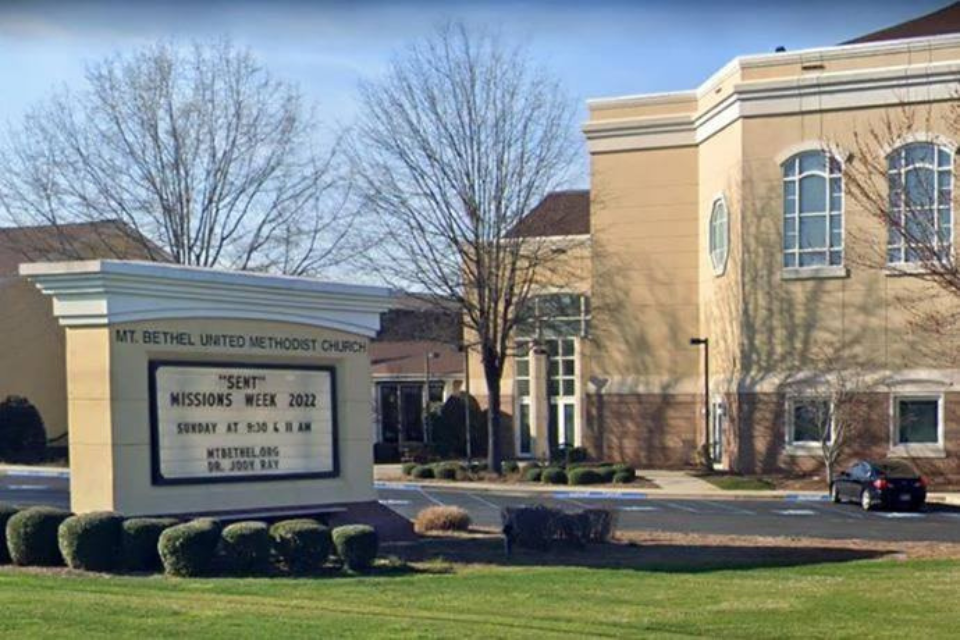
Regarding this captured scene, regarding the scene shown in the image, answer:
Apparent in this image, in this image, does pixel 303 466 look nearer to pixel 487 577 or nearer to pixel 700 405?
pixel 487 577

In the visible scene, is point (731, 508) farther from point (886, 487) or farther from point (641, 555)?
point (641, 555)

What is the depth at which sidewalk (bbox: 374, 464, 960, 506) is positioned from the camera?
3631cm

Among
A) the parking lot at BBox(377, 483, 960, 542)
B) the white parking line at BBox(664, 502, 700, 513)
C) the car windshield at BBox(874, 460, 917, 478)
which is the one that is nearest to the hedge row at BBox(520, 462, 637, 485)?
the parking lot at BBox(377, 483, 960, 542)

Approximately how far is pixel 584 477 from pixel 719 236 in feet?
32.4

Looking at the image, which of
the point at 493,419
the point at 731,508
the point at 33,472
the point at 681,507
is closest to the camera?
the point at 681,507

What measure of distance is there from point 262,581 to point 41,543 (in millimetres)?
2936

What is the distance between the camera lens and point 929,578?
621 inches

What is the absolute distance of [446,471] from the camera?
42.7m

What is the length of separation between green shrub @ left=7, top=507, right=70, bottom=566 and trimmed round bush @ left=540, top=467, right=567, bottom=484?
26.6 meters

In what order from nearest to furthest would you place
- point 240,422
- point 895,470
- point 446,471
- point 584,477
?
point 240,422 → point 895,470 → point 584,477 → point 446,471

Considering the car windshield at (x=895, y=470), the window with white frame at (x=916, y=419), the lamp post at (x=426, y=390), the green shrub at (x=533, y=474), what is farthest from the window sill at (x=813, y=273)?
the lamp post at (x=426, y=390)

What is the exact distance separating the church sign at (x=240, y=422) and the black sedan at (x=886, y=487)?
1782 cm

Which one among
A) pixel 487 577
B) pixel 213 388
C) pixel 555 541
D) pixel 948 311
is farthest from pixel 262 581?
pixel 948 311

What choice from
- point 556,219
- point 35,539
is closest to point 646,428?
point 556,219
